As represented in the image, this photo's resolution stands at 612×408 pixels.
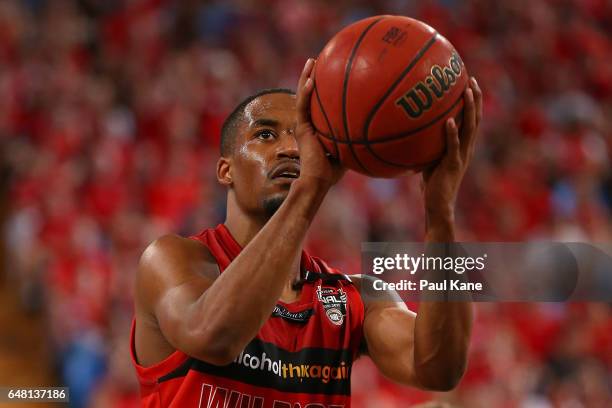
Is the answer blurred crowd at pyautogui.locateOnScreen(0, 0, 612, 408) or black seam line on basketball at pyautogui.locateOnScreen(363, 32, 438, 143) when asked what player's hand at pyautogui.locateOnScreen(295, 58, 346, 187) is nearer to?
black seam line on basketball at pyautogui.locateOnScreen(363, 32, 438, 143)

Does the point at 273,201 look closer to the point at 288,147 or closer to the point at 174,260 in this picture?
the point at 288,147

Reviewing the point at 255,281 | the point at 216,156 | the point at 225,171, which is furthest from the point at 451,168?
the point at 216,156

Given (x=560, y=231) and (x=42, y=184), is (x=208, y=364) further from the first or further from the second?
(x=560, y=231)

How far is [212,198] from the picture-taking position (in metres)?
7.02

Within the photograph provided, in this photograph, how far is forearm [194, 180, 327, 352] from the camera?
2492mm

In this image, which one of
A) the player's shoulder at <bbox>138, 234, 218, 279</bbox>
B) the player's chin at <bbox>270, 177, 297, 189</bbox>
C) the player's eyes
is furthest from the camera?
the player's eyes

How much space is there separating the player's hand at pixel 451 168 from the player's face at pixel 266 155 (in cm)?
63

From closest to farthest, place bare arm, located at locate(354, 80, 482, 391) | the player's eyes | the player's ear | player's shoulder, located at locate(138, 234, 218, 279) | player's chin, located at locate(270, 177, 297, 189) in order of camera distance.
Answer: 1. bare arm, located at locate(354, 80, 482, 391)
2. player's shoulder, located at locate(138, 234, 218, 279)
3. player's chin, located at locate(270, 177, 297, 189)
4. the player's eyes
5. the player's ear

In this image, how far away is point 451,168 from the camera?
2.60m

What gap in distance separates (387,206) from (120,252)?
2308 millimetres

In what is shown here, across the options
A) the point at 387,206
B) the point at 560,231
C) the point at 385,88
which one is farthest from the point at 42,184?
the point at 385,88

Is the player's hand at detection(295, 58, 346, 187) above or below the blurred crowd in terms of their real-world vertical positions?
below

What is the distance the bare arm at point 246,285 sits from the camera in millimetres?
2498

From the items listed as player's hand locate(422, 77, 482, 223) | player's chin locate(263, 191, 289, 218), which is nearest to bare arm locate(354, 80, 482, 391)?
player's hand locate(422, 77, 482, 223)
